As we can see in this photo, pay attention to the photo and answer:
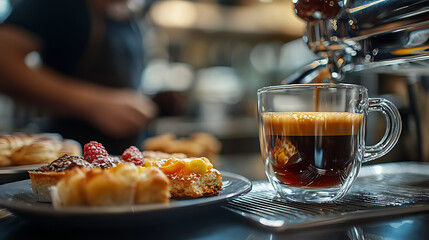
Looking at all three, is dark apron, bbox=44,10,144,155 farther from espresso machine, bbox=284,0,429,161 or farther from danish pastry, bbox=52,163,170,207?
danish pastry, bbox=52,163,170,207

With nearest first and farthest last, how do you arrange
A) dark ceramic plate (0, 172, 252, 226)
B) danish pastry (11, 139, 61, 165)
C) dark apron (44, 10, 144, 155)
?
dark ceramic plate (0, 172, 252, 226)
danish pastry (11, 139, 61, 165)
dark apron (44, 10, 144, 155)

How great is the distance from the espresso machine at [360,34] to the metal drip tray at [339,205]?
237mm

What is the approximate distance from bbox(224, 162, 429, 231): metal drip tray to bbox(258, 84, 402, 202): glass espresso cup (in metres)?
0.03

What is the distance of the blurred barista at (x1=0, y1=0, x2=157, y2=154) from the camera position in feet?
5.81

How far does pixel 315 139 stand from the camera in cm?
62

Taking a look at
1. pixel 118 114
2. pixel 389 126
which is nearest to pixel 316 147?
pixel 389 126

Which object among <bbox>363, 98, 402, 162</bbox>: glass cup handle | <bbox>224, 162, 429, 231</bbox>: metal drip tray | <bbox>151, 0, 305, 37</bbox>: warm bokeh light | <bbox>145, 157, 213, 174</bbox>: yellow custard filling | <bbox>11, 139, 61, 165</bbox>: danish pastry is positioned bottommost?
<bbox>224, 162, 429, 231</bbox>: metal drip tray

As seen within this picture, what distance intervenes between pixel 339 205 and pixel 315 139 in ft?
0.33

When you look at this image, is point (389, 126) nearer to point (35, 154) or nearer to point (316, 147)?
point (316, 147)

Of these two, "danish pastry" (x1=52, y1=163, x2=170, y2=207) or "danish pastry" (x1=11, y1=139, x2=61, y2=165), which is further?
"danish pastry" (x1=11, y1=139, x2=61, y2=165)

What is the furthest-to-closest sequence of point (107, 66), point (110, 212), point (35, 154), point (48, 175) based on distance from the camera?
point (107, 66) < point (35, 154) < point (48, 175) < point (110, 212)

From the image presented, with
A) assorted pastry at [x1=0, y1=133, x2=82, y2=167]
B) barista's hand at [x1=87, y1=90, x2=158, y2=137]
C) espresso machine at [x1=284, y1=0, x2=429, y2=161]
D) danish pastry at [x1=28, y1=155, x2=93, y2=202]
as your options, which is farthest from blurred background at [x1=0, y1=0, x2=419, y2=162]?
danish pastry at [x1=28, y1=155, x2=93, y2=202]

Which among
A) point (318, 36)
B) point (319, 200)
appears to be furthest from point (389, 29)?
point (319, 200)

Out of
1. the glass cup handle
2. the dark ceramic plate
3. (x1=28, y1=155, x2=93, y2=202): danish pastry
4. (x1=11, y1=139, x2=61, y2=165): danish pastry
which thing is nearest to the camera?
the dark ceramic plate
